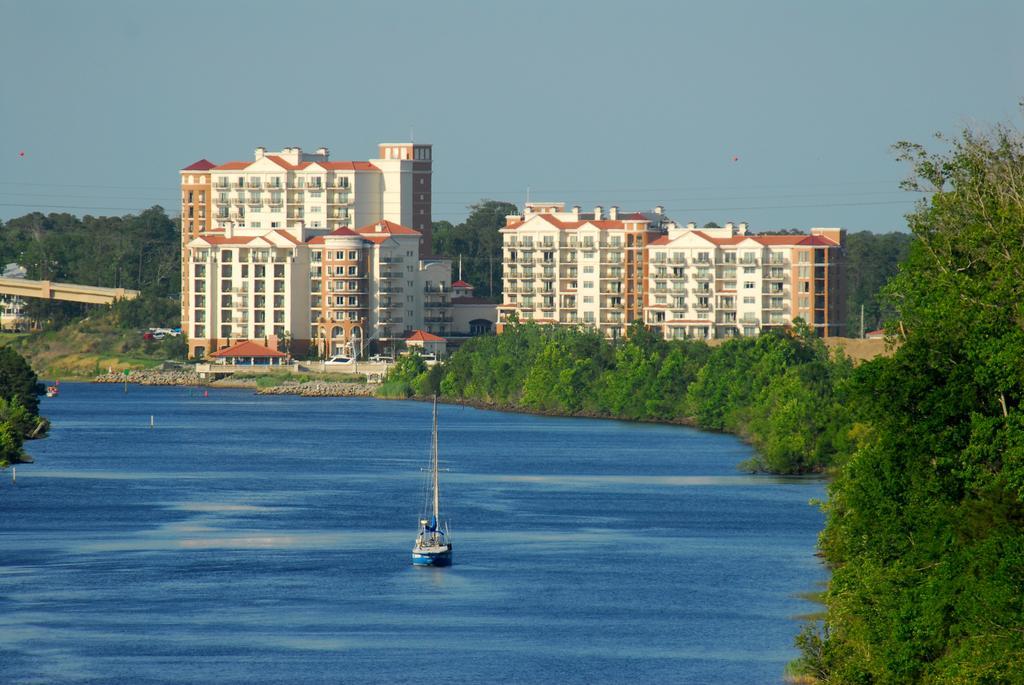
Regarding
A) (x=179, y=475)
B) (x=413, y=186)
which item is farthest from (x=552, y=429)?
(x=413, y=186)

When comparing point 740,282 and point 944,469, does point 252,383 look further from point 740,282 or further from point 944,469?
point 944,469

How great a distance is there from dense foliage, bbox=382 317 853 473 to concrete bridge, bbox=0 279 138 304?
36317 millimetres

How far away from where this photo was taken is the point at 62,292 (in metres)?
172

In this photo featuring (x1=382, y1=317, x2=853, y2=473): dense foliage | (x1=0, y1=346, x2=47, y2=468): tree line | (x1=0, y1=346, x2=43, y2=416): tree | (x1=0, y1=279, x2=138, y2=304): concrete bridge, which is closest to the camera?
(x1=382, y1=317, x2=853, y2=473): dense foliage

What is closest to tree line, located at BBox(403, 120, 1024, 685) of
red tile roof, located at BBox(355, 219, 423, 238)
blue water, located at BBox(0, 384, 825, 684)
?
blue water, located at BBox(0, 384, 825, 684)

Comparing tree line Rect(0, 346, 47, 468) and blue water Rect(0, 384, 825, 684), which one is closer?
blue water Rect(0, 384, 825, 684)

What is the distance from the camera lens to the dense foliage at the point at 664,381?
80875 millimetres

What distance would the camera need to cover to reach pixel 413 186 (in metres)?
171

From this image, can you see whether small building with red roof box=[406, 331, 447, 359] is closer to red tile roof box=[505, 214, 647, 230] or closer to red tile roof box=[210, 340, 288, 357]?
red tile roof box=[210, 340, 288, 357]

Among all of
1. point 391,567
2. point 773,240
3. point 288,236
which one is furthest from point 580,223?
point 391,567

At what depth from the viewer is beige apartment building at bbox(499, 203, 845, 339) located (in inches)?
5645

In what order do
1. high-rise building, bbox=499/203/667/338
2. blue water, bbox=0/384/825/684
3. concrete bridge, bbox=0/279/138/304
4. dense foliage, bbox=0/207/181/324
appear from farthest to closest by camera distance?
dense foliage, bbox=0/207/181/324 → concrete bridge, bbox=0/279/138/304 → high-rise building, bbox=499/203/667/338 → blue water, bbox=0/384/825/684

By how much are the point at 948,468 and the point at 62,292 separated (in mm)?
140203

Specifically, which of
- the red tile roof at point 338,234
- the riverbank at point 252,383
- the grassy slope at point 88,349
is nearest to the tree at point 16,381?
the riverbank at point 252,383
